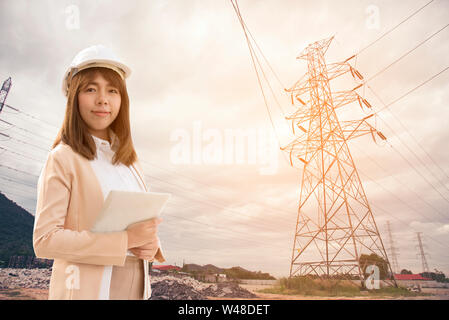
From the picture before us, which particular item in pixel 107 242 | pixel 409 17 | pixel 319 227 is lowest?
pixel 107 242

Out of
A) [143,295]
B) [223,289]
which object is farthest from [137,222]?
[223,289]

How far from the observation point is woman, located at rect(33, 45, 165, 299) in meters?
0.65

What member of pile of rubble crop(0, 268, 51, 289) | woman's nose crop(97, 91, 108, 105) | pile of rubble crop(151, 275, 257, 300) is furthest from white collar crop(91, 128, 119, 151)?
pile of rubble crop(0, 268, 51, 289)

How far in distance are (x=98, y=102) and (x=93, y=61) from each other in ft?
0.36

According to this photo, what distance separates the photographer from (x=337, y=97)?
5387 mm

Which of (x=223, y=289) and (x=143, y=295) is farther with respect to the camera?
(x=223, y=289)

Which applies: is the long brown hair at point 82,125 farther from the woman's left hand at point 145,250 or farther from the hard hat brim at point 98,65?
the woman's left hand at point 145,250

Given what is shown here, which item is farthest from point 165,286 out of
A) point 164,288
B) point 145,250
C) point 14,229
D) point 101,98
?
point 14,229

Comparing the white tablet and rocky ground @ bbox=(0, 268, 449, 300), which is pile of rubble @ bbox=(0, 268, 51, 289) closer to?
rocky ground @ bbox=(0, 268, 449, 300)

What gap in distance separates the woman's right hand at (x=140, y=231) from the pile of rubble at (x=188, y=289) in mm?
3807

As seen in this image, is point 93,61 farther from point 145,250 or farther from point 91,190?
point 145,250

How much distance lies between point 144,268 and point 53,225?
0.87ft

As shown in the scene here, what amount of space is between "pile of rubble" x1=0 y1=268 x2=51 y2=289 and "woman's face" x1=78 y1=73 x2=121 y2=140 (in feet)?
16.7
